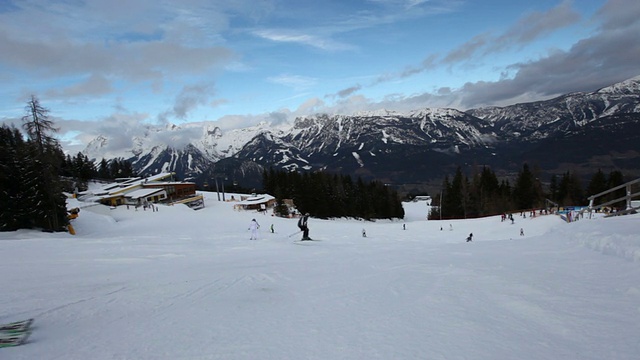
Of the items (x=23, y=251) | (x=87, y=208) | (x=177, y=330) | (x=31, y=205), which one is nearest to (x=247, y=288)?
(x=177, y=330)

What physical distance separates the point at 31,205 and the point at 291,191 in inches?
2236

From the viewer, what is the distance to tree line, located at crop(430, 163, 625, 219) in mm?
69188

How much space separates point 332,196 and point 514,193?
4166 cm

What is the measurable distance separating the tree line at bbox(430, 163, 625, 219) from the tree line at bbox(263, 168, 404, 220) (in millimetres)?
13825

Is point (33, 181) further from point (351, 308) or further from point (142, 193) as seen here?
point (142, 193)

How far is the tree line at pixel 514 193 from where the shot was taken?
69.2m

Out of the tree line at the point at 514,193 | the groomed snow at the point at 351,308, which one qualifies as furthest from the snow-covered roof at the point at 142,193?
the tree line at the point at 514,193

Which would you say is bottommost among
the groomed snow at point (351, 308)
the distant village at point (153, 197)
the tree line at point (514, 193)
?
the tree line at point (514, 193)

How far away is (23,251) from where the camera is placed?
11.7 metres

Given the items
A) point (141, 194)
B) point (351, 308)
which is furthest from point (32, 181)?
point (141, 194)

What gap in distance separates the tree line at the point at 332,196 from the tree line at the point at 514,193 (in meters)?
13.8

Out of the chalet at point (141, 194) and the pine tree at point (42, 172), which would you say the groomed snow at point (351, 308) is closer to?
the pine tree at point (42, 172)

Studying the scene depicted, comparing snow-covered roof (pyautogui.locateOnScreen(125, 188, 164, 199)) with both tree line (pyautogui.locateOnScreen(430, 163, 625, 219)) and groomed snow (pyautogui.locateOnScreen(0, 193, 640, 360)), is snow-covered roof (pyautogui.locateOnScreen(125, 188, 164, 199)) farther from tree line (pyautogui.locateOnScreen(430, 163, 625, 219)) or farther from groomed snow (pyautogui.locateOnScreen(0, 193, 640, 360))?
tree line (pyautogui.locateOnScreen(430, 163, 625, 219))

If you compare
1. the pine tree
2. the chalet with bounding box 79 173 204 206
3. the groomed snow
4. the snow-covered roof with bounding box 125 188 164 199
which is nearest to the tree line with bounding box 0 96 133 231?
the pine tree
